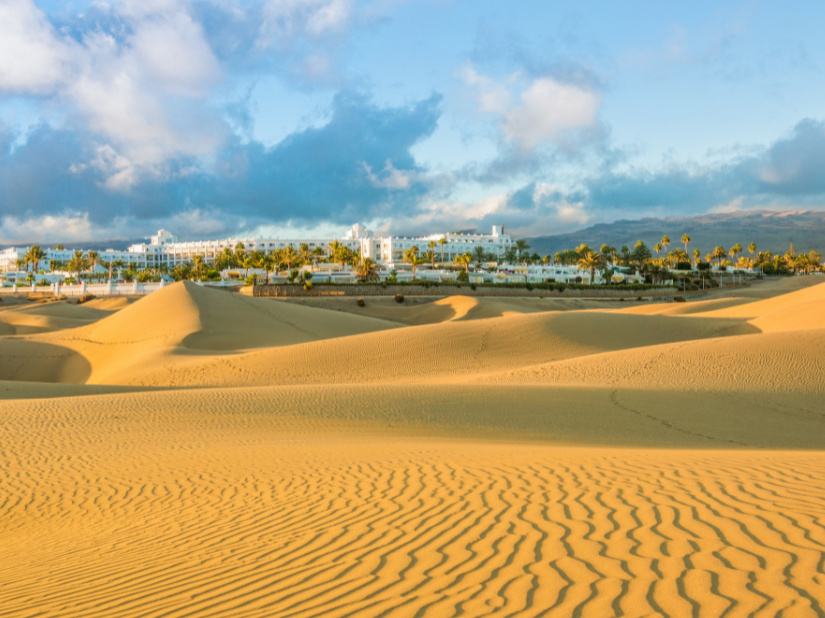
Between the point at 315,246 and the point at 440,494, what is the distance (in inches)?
6431

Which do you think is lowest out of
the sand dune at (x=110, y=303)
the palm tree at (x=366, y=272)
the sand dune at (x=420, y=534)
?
the sand dune at (x=110, y=303)

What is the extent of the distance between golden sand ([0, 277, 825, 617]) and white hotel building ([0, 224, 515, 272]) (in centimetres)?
13048

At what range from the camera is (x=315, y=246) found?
167000mm

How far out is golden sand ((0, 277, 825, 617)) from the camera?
415 cm

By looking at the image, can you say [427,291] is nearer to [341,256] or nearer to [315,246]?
[341,256]

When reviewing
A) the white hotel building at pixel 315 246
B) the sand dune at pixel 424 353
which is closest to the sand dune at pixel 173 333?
the sand dune at pixel 424 353

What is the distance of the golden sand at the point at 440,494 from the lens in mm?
4148

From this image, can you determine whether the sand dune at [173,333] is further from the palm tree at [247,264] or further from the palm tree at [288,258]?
the palm tree at [247,264]

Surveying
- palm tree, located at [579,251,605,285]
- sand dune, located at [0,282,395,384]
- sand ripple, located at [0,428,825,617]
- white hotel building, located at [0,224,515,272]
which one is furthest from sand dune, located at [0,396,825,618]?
white hotel building, located at [0,224,515,272]

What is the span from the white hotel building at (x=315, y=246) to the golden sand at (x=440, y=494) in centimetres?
13048

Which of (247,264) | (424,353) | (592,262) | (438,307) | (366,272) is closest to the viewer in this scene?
(424,353)

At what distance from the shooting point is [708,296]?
299 ft

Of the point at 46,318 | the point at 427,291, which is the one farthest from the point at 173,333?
the point at 427,291


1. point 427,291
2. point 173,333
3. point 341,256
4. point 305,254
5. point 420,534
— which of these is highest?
point 305,254
